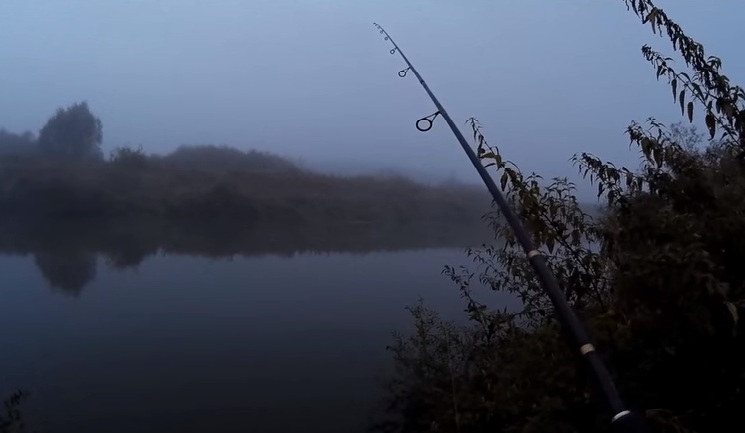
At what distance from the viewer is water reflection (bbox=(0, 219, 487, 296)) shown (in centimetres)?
807

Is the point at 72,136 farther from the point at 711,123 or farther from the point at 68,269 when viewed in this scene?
the point at 711,123

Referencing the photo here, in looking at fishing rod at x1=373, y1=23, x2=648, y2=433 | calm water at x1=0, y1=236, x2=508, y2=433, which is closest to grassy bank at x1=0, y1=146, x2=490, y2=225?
calm water at x1=0, y1=236, x2=508, y2=433

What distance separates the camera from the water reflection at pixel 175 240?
318 inches

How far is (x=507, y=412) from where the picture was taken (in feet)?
12.6

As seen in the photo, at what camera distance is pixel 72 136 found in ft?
30.3

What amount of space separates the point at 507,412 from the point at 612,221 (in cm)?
119

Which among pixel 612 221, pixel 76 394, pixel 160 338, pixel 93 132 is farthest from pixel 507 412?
pixel 93 132

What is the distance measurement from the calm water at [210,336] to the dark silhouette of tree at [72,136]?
156cm

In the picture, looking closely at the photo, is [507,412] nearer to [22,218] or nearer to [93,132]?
[22,218]

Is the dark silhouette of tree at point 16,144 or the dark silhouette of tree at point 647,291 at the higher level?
the dark silhouette of tree at point 16,144

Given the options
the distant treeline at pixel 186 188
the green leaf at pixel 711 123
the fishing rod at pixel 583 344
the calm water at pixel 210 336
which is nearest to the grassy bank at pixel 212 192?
the distant treeline at pixel 186 188

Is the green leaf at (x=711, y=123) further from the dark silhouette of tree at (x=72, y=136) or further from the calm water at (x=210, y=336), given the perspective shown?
the dark silhouette of tree at (x=72, y=136)

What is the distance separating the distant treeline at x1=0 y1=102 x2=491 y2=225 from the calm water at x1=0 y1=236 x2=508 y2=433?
2.03 feet

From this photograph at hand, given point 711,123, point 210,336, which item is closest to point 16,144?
point 210,336
